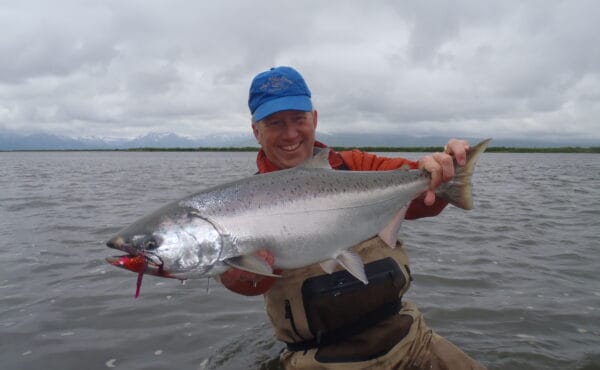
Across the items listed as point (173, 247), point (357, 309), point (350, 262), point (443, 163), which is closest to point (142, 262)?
point (173, 247)

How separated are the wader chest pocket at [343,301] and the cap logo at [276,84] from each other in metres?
2.05

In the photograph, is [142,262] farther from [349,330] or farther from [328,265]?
[349,330]

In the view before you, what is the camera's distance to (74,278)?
8.77 m

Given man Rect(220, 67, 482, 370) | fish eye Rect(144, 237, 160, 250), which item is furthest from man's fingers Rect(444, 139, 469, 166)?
fish eye Rect(144, 237, 160, 250)

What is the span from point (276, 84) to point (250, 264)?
7.29ft

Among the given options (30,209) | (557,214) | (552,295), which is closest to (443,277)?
(552,295)

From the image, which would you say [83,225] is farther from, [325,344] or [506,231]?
[506,231]

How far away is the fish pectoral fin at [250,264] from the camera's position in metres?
3.33

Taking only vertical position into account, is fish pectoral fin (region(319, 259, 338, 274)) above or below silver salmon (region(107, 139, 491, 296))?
below

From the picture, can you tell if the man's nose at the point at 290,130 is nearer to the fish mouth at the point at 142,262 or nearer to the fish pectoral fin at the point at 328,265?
the fish pectoral fin at the point at 328,265

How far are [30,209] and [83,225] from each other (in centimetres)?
464

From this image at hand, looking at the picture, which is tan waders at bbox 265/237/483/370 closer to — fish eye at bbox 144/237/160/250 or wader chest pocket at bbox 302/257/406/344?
wader chest pocket at bbox 302/257/406/344

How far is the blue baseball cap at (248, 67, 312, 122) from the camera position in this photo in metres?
4.69

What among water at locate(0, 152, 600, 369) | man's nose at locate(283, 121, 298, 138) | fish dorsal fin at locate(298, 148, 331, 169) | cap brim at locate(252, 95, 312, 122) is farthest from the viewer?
water at locate(0, 152, 600, 369)
